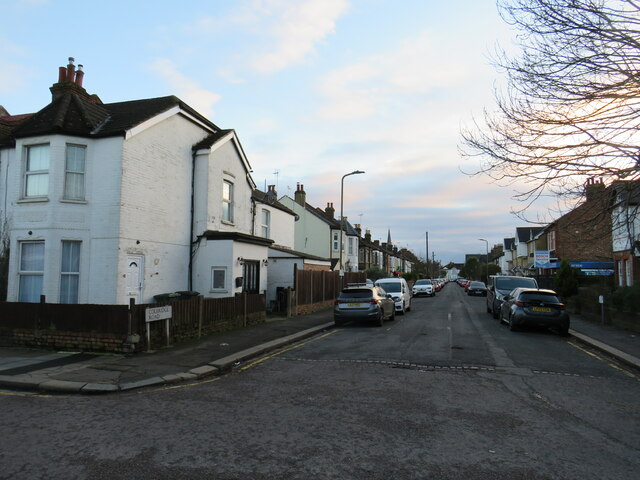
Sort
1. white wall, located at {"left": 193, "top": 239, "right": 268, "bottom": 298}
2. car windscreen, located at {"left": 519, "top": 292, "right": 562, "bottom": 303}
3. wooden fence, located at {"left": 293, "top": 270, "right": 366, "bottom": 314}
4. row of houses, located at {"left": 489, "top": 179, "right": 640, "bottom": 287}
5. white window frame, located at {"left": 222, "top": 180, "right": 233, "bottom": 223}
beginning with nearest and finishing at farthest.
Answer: row of houses, located at {"left": 489, "top": 179, "right": 640, "bottom": 287} → car windscreen, located at {"left": 519, "top": 292, "right": 562, "bottom": 303} → white wall, located at {"left": 193, "top": 239, "right": 268, "bottom": 298} → white window frame, located at {"left": 222, "top": 180, "right": 233, "bottom": 223} → wooden fence, located at {"left": 293, "top": 270, "right": 366, "bottom": 314}

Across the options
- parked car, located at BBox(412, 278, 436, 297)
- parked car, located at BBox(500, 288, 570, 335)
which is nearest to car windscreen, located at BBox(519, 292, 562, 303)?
parked car, located at BBox(500, 288, 570, 335)

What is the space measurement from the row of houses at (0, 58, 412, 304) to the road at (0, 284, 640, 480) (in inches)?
256

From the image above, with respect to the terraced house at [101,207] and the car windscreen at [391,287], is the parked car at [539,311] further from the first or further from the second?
the terraced house at [101,207]

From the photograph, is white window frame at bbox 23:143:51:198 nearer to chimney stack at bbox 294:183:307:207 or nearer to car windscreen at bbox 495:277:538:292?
car windscreen at bbox 495:277:538:292

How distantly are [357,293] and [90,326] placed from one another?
9.18 m

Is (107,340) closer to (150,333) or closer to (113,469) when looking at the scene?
(150,333)

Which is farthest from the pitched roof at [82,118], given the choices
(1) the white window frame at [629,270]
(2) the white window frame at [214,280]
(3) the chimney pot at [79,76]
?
(1) the white window frame at [629,270]

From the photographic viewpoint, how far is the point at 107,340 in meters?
9.98

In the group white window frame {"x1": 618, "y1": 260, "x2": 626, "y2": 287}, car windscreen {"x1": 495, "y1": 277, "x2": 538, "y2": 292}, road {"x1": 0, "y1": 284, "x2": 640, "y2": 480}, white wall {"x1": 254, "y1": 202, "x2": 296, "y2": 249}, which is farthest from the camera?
white window frame {"x1": 618, "y1": 260, "x2": 626, "y2": 287}

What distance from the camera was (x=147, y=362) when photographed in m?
8.97

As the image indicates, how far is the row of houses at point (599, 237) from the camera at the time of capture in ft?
27.9

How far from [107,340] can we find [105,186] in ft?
16.6

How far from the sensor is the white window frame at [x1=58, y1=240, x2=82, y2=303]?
12.8 meters

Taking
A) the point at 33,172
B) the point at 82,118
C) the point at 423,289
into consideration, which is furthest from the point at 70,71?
the point at 423,289
